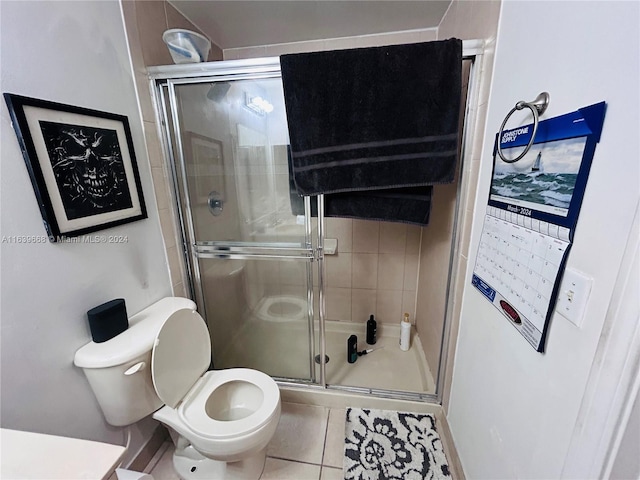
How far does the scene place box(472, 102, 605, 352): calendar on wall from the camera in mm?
574

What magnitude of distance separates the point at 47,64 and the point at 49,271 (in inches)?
26.6

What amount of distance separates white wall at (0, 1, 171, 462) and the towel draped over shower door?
2.34ft

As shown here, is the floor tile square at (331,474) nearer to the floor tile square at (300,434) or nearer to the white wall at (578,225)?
the floor tile square at (300,434)

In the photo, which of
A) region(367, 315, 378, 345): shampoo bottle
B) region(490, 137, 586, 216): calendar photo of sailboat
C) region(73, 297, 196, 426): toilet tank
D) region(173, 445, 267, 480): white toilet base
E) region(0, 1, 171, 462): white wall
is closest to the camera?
region(490, 137, 586, 216): calendar photo of sailboat

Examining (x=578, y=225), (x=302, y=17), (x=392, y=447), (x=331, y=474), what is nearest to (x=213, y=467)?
(x=331, y=474)

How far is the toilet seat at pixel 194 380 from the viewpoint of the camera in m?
1.04

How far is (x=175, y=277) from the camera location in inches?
56.9

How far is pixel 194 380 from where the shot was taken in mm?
1233

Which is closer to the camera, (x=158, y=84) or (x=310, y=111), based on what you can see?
(x=310, y=111)

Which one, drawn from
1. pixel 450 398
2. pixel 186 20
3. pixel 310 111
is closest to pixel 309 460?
pixel 450 398

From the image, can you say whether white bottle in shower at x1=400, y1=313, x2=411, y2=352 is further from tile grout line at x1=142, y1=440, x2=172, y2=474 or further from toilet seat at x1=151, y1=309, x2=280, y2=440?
tile grout line at x1=142, y1=440, x2=172, y2=474

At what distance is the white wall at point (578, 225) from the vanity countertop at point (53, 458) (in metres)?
0.99

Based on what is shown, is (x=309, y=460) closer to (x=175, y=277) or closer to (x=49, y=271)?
(x=175, y=277)

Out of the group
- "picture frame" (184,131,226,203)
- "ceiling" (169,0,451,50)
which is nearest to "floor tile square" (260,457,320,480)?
"picture frame" (184,131,226,203)
